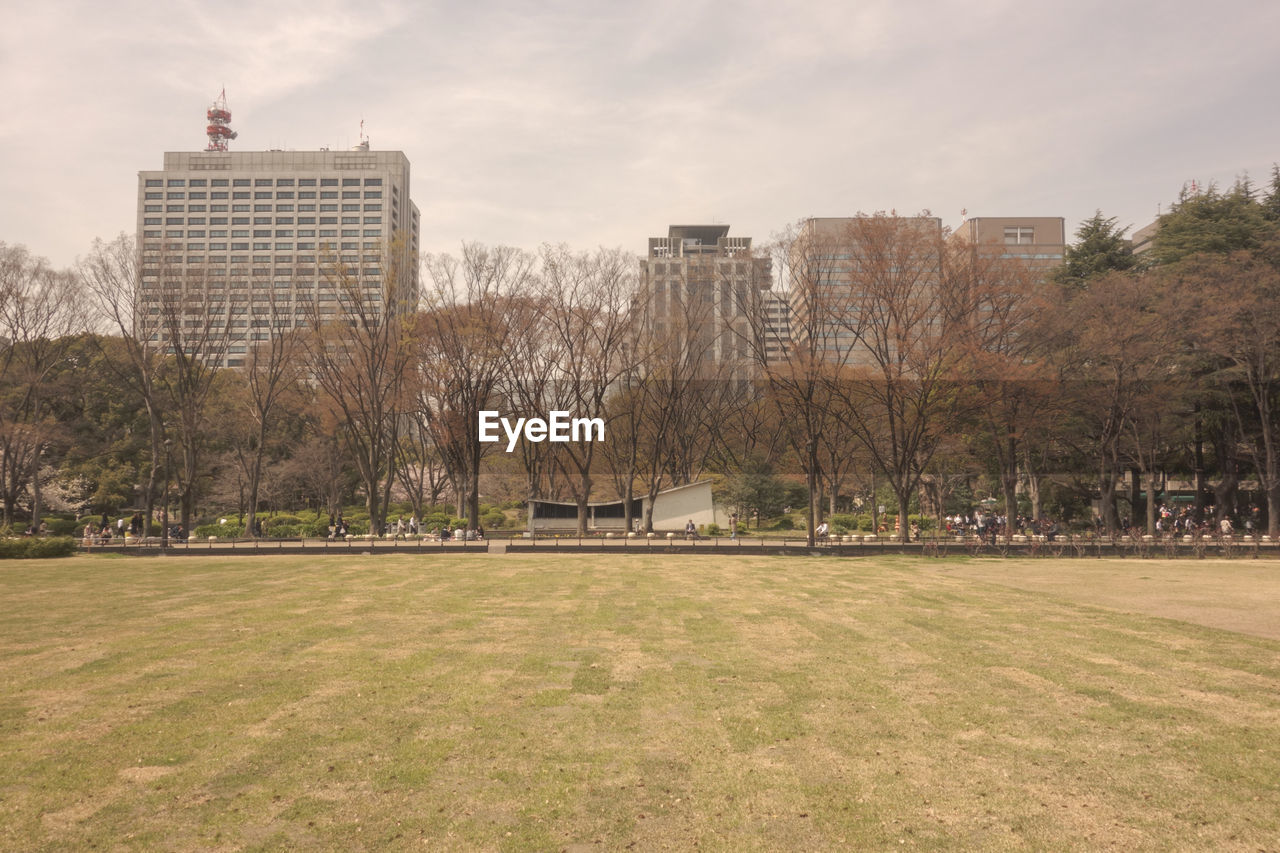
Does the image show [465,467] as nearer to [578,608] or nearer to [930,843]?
[578,608]

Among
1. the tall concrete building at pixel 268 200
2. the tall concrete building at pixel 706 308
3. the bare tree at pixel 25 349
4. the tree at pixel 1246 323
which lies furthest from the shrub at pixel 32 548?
the tall concrete building at pixel 268 200

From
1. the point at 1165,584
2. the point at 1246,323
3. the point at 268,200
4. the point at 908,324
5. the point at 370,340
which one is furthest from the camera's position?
the point at 268,200

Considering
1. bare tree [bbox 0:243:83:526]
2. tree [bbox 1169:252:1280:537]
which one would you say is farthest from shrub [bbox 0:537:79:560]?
tree [bbox 1169:252:1280:537]

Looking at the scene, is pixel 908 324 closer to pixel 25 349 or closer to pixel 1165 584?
pixel 1165 584

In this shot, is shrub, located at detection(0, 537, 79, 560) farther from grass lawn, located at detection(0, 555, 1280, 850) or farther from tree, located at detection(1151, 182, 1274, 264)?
tree, located at detection(1151, 182, 1274, 264)

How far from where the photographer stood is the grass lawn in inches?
277

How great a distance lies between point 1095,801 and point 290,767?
8170 millimetres

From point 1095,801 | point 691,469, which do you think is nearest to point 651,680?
point 1095,801

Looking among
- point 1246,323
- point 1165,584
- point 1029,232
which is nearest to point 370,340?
point 1165,584

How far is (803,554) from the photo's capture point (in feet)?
112

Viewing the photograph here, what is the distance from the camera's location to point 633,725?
9.73m

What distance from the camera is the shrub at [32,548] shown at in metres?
30.5

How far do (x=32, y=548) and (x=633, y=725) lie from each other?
3207 cm

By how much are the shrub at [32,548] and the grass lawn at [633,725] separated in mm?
15453
